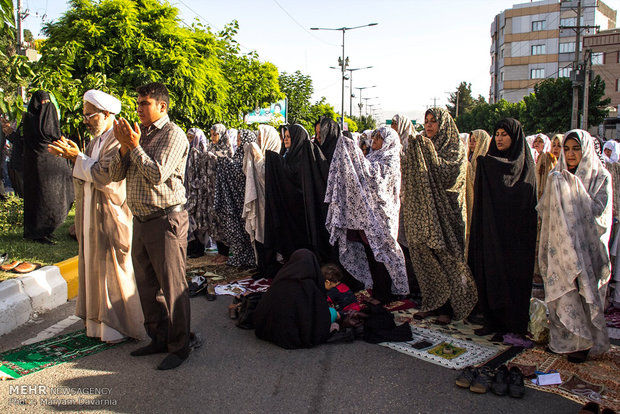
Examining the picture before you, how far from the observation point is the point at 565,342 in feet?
12.5

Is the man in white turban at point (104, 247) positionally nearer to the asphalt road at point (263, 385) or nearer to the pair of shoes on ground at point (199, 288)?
the asphalt road at point (263, 385)

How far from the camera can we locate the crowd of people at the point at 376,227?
3646 millimetres

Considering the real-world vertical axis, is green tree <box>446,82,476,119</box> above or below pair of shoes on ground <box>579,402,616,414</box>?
above

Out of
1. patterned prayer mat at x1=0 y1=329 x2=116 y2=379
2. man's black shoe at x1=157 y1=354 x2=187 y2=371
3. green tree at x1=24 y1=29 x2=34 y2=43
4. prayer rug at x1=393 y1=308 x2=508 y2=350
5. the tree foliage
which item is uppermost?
green tree at x1=24 y1=29 x2=34 y2=43

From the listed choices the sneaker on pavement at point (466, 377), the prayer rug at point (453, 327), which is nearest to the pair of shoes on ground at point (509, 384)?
the sneaker on pavement at point (466, 377)

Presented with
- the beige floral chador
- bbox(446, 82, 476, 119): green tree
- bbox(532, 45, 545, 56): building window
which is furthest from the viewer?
bbox(446, 82, 476, 119): green tree

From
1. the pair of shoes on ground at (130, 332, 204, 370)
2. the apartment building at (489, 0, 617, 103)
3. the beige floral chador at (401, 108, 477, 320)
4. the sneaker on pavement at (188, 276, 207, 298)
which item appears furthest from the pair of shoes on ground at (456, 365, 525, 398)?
the apartment building at (489, 0, 617, 103)

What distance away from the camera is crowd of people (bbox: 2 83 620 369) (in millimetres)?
3646

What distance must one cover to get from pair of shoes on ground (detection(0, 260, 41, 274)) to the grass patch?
0.05 metres

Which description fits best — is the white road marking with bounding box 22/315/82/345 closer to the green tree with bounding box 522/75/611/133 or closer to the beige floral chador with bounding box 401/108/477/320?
the beige floral chador with bounding box 401/108/477/320

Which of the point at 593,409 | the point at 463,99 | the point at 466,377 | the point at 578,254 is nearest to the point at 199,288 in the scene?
the point at 466,377

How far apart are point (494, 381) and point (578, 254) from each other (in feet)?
4.07

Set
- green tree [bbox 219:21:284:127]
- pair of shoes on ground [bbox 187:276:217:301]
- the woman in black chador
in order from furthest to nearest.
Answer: green tree [bbox 219:21:284:127] < the woman in black chador < pair of shoes on ground [bbox 187:276:217:301]

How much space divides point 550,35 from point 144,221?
62326 mm
